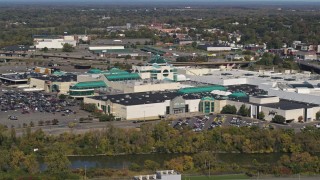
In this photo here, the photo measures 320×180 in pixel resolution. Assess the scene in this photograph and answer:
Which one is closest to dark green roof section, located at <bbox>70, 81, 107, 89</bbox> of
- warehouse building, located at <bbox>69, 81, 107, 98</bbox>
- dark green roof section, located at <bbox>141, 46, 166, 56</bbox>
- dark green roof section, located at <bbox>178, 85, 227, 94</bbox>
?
warehouse building, located at <bbox>69, 81, 107, 98</bbox>

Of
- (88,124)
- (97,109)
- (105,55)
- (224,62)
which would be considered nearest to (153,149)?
(88,124)

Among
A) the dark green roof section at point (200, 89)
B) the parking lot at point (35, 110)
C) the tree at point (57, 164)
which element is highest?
the tree at point (57, 164)

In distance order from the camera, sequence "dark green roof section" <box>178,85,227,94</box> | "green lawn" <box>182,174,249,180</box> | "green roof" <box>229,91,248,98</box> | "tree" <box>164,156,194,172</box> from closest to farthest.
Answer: "green lawn" <box>182,174,249,180</box>, "tree" <box>164,156,194,172</box>, "green roof" <box>229,91,248,98</box>, "dark green roof section" <box>178,85,227,94</box>

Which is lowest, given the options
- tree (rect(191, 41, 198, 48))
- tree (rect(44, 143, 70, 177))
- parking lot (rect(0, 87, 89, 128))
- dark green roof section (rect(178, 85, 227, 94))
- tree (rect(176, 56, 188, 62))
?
tree (rect(191, 41, 198, 48))

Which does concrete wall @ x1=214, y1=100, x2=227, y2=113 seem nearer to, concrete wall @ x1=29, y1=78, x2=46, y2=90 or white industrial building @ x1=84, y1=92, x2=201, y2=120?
white industrial building @ x1=84, y1=92, x2=201, y2=120

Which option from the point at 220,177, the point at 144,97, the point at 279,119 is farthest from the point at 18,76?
the point at 220,177

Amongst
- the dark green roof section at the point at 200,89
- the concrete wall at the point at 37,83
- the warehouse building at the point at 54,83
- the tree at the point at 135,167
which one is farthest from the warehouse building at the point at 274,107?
the concrete wall at the point at 37,83

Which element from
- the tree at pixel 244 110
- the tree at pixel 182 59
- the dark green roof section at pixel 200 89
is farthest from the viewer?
the tree at pixel 182 59

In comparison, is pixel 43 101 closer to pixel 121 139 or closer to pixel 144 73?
pixel 144 73

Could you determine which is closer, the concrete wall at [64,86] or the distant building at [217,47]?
the concrete wall at [64,86]

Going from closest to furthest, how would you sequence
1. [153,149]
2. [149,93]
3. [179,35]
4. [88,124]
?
[153,149], [88,124], [149,93], [179,35]

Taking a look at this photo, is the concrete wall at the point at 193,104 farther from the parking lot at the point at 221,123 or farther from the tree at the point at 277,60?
the tree at the point at 277,60
